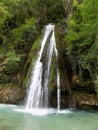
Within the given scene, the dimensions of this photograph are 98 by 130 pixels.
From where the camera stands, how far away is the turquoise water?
28.6 feet

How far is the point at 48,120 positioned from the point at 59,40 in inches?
246

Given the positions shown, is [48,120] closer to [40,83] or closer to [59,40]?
[40,83]

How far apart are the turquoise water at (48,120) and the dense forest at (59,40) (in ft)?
4.96

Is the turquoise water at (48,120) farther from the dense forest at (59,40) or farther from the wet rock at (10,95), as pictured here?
the wet rock at (10,95)

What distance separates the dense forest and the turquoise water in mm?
1513

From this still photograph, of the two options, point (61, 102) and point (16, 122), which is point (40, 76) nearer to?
point (61, 102)

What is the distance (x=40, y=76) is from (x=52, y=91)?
1225 millimetres

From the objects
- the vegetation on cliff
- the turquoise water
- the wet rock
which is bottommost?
the turquoise water

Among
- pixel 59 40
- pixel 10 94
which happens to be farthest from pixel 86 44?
pixel 10 94

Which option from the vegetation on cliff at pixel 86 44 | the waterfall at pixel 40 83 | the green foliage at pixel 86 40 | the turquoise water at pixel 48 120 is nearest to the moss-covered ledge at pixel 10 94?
the waterfall at pixel 40 83

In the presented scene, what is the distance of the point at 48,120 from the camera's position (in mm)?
9742

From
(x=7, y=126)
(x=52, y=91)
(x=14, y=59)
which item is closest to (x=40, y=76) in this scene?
(x=52, y=91)

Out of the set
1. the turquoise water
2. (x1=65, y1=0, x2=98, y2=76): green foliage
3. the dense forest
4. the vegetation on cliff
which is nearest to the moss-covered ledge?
the dense forest

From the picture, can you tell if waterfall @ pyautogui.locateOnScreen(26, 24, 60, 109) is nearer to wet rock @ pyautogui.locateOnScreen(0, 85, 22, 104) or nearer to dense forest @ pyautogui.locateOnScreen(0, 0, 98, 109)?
dense forest @ pyautogui.locateOnScreen(0, 0, 98, 109)
